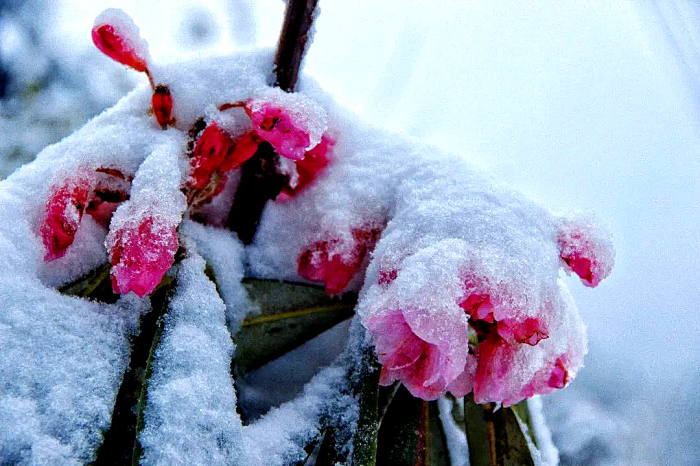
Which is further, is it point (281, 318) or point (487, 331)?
point (281, 318)

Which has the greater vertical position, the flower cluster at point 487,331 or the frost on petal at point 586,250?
the frost on petal at point 586,250

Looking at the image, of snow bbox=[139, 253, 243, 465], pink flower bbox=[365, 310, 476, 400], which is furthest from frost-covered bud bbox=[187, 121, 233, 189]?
pink flower bbox=[365, 310, 476, 400]

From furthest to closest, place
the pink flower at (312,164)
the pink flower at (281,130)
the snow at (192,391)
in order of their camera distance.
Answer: the pink flower at (312,164), the pink flower at (281,130), the snow at (192,391)

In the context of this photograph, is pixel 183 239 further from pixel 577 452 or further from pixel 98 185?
pixel 577 452

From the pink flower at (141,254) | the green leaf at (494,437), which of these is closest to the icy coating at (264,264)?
the pink flower at (141,254)

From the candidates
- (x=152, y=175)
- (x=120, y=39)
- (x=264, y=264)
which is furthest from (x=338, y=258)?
(x=120, y=39)

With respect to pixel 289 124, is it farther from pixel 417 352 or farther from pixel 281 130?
pixel 417 352

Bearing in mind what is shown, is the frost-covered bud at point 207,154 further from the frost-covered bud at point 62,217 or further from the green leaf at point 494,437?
the green leaf at point 494,437
